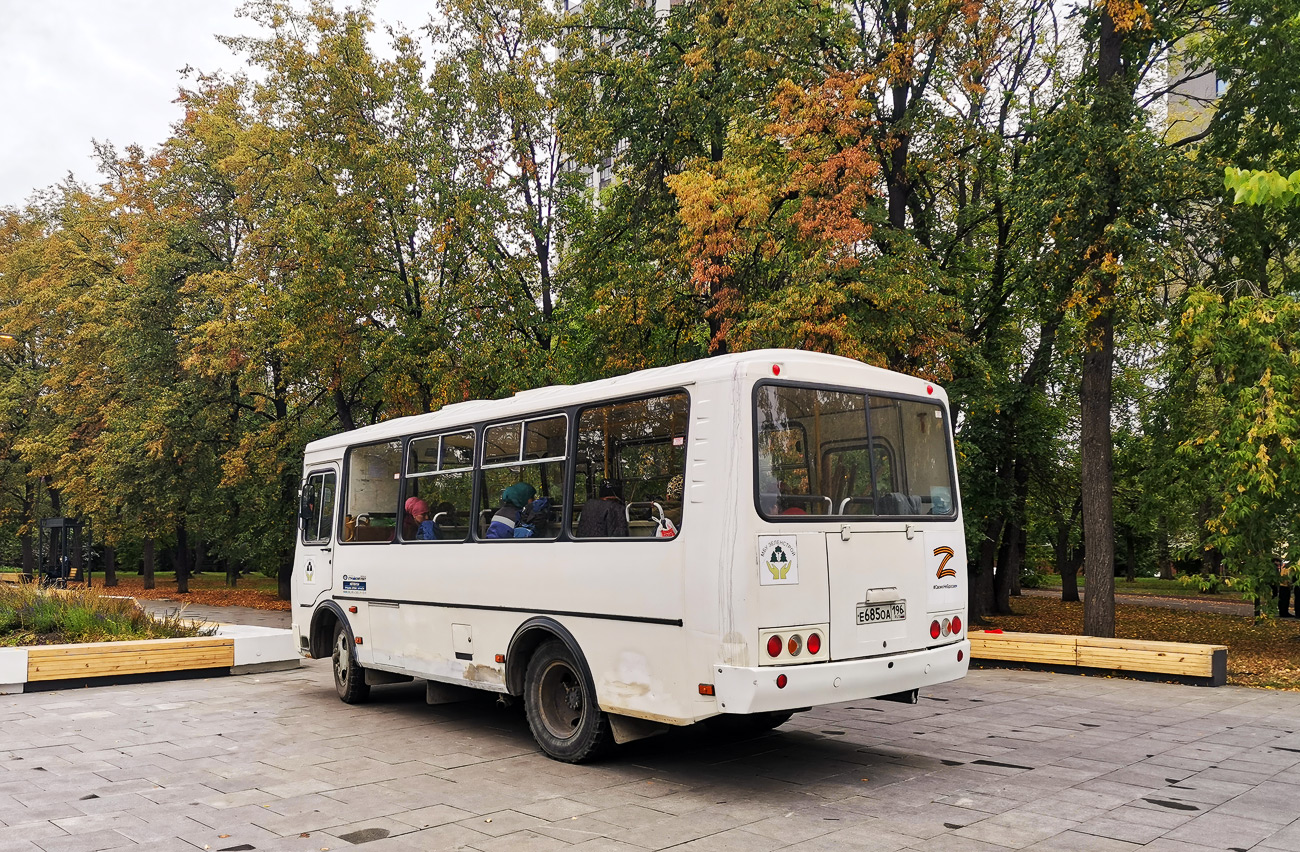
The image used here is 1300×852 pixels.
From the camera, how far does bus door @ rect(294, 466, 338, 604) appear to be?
12.0m

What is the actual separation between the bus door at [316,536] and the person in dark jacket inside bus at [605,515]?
5.03 m

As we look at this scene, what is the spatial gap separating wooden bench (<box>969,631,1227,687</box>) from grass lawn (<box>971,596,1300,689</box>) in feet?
2.61

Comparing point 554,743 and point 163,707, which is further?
point 163,707

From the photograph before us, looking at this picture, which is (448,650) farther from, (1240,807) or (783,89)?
(783,89)

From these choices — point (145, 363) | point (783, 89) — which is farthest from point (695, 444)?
point (145, 363)

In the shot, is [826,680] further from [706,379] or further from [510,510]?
[510,510]

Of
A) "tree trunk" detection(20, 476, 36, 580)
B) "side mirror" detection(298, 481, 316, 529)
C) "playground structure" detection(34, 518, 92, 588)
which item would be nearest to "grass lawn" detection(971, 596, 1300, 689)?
"side mirror" detection(298, 481, 316, 529)

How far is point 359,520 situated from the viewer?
1138 cm

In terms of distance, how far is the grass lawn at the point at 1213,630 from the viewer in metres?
14.0

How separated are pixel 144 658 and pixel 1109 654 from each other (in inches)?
504

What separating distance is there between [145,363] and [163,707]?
72.5 ft

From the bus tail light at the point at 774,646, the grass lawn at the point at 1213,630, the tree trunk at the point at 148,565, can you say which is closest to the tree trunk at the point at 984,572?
the grass lawn at the point at 1213,630

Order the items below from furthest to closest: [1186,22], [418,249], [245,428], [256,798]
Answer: [245,428] → [418,249] → [1186,22] → [256,798]

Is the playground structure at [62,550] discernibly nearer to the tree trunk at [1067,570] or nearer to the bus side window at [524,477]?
the bus side window at [524,477]
